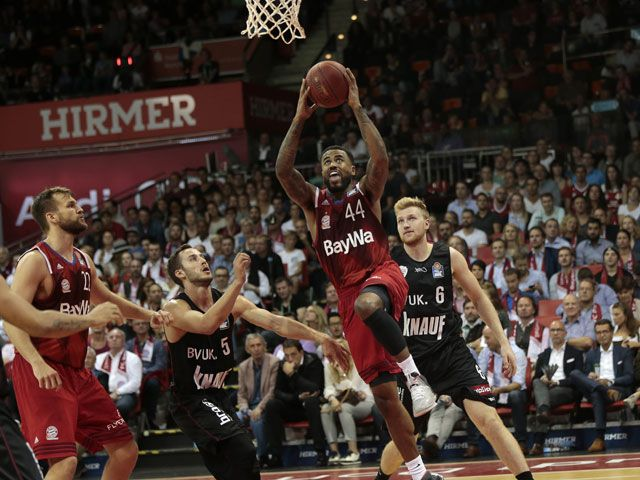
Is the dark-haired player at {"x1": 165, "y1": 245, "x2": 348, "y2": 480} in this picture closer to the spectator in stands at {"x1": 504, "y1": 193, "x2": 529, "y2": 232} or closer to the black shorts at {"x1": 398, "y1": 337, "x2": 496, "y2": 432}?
the black shorts at {"x1": 398, "y1": 337, "x2": 496, "y2": 432}

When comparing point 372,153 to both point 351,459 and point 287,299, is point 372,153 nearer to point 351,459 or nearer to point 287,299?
point 351,459

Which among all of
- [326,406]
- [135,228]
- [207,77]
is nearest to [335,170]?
[326,406]

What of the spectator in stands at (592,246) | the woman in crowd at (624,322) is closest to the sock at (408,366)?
the woman in crowd at (624,322)

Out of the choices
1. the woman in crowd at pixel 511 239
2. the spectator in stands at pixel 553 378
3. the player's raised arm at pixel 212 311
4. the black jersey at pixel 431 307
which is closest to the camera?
the player's raised arm at pixel 212 311

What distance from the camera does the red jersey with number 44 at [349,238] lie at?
7633mm

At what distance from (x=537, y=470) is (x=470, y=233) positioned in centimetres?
529

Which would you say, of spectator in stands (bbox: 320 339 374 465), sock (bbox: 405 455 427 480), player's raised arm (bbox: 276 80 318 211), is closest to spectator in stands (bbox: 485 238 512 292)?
spectator in stands (bbox: 320 339 374 465)

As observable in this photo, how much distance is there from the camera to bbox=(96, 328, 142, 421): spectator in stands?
13.9 meters

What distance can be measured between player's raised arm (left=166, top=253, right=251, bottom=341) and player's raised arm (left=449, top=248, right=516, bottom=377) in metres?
1.84

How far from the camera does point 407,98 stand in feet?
68.4

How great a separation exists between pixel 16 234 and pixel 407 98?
8747 millimetres

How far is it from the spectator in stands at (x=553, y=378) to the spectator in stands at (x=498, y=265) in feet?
5.10

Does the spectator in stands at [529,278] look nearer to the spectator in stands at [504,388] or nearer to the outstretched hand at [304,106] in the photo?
the spectator in stands at [504,388]

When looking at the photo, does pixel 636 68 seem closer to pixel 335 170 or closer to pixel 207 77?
pixel 207 77
